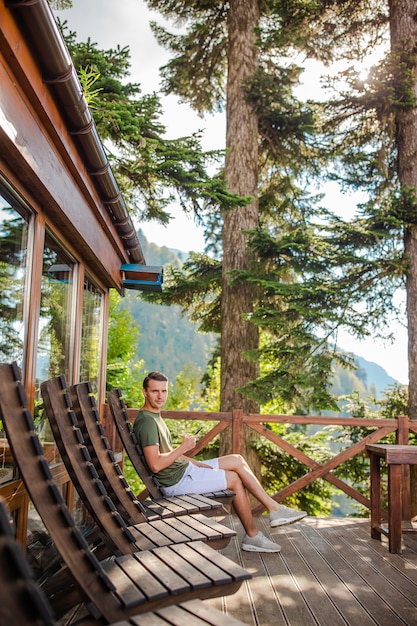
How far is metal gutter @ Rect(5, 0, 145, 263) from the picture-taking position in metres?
2.23

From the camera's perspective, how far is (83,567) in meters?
1.77

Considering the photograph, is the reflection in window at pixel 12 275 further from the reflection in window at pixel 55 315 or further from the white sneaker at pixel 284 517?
the white sneaker at pixel 284 517

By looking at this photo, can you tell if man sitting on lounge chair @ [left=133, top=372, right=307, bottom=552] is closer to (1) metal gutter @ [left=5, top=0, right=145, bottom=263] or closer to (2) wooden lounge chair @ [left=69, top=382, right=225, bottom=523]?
(2) wooden lounge chair @ [left=69, top=382, right=225, bottom=523]

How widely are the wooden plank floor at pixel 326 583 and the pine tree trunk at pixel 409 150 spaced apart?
159 inches

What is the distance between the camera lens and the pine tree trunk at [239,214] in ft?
30.2

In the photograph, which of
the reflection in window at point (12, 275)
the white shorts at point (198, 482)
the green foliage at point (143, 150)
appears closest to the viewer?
the reflection in window at point (12, 275)

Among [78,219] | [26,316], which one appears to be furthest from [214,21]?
[26,316]

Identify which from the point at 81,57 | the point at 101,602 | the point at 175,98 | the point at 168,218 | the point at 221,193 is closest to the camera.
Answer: the point at 101,602

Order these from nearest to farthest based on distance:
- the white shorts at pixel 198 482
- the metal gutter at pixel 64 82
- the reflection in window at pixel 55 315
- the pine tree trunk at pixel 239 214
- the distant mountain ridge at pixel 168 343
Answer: the metal gutter at pixel 64 82
the reflection in window at pixel 55 315
the white shorts at pixel 198 482
the pine tree trunk at pixel 239 214
the distant mountain ridge at pixel 168 343

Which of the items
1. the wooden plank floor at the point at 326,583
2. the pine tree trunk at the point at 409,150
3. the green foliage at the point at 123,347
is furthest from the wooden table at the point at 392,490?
the green foliage at the point at 123,347

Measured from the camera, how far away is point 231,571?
6.54 ft

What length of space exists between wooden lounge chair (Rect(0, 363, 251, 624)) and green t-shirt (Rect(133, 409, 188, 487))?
5.37 feet

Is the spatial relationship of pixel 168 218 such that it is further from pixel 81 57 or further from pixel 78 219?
pixel 78 219

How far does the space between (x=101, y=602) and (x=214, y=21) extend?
39.7 ft
